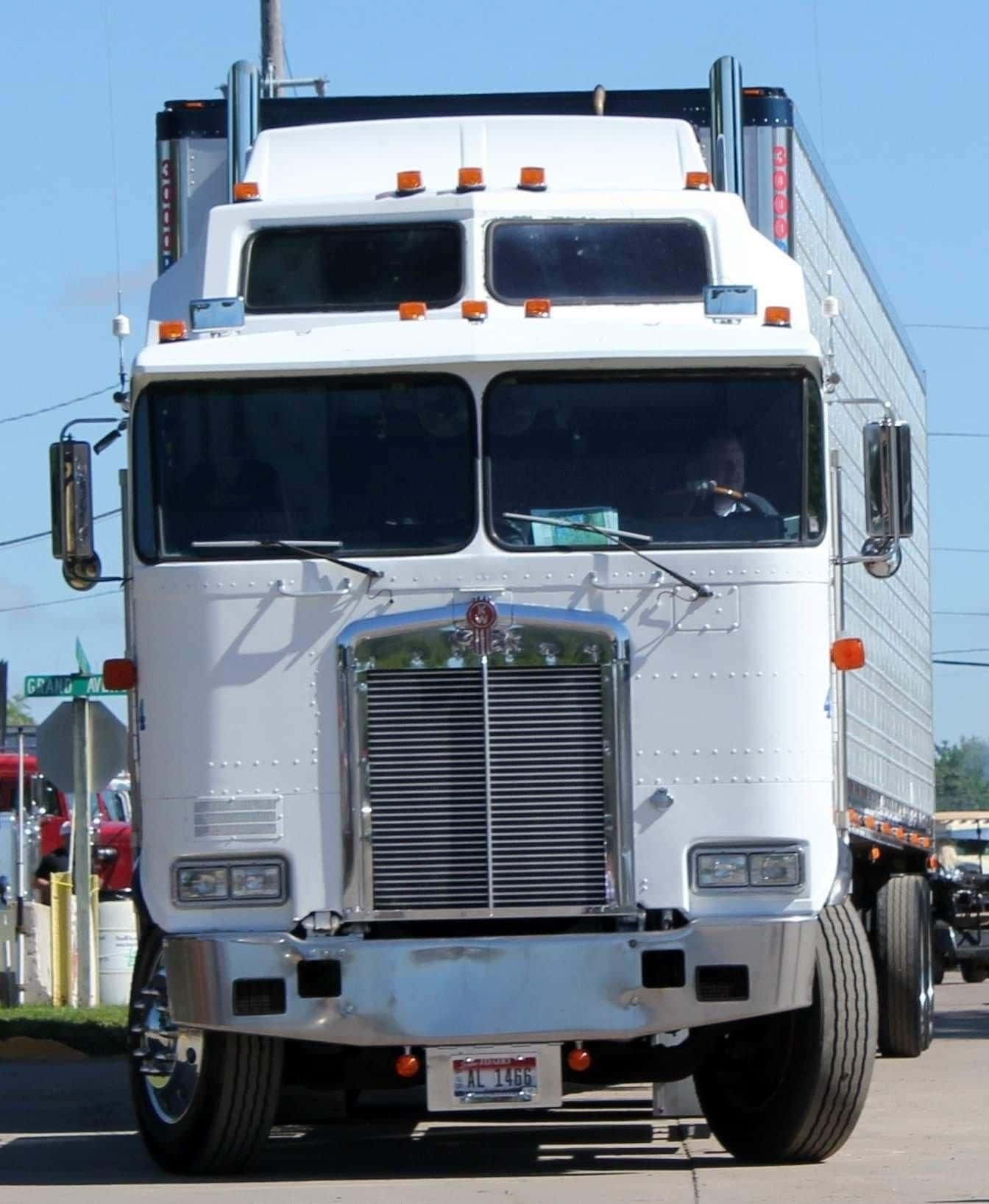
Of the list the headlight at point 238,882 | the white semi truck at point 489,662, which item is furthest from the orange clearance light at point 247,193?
the headlight at point 238,882

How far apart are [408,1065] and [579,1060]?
2.18ft

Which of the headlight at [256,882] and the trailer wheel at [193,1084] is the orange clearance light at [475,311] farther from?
the trailer wheel at [193,1084]

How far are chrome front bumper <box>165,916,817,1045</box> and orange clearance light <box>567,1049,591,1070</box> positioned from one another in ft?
1.00

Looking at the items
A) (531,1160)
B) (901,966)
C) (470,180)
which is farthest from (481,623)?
(901,966)

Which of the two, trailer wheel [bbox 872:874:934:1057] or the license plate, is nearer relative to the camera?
the license plate

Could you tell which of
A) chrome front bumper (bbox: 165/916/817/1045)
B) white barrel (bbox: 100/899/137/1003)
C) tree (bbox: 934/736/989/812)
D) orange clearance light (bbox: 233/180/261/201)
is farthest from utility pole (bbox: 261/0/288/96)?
tree (bbox: 934/736/989/812)

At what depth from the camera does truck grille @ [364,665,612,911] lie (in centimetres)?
957

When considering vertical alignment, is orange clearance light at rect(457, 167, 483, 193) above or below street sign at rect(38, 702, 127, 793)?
above

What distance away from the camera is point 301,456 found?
9922 mm

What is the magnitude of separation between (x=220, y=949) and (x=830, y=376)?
3353mm

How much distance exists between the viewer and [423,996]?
9.41 meters

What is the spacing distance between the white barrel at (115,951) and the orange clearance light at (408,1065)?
1264 cm

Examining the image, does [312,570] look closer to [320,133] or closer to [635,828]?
[635,828]

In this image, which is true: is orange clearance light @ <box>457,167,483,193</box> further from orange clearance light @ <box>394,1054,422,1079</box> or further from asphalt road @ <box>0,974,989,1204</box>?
asphalt road @ <box>0,974,989,1204</box>
